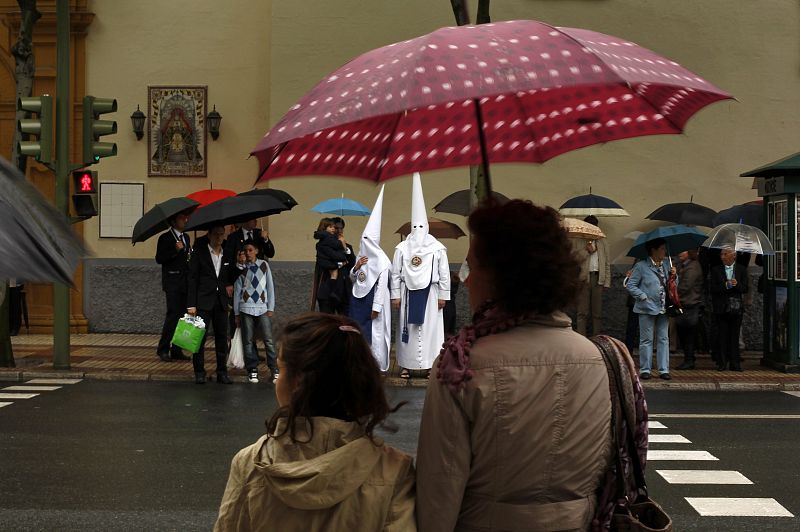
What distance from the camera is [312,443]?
2814mm

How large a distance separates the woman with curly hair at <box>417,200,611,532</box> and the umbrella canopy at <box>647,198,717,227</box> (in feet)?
48.7

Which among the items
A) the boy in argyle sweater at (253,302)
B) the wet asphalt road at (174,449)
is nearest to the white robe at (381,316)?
the wet asphalt road at (174,449)

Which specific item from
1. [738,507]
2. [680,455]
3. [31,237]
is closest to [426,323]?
[680,455]

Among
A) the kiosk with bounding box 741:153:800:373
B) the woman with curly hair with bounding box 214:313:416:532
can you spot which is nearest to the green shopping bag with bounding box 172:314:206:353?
the kiosk with bounding box 741:153:800:373

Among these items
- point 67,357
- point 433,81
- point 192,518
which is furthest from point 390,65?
point 67,357

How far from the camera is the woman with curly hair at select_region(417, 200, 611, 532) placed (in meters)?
2.73

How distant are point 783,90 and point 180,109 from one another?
9.75 metres

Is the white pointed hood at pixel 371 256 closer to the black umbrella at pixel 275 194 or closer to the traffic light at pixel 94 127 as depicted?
the black umbrella at pixel 275 194

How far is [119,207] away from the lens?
755 inches

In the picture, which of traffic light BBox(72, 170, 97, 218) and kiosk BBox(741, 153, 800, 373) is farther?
kiosk BBox(741, 153, 800, 373)

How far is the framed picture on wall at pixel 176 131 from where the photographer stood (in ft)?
62.7

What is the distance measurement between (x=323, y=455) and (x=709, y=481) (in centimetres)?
585

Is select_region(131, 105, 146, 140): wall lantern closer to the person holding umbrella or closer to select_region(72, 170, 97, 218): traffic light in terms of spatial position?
select_region(72, 170, 97, 218): traffic light

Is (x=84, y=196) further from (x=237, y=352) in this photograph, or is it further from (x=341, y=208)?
(x=341, y=208)
